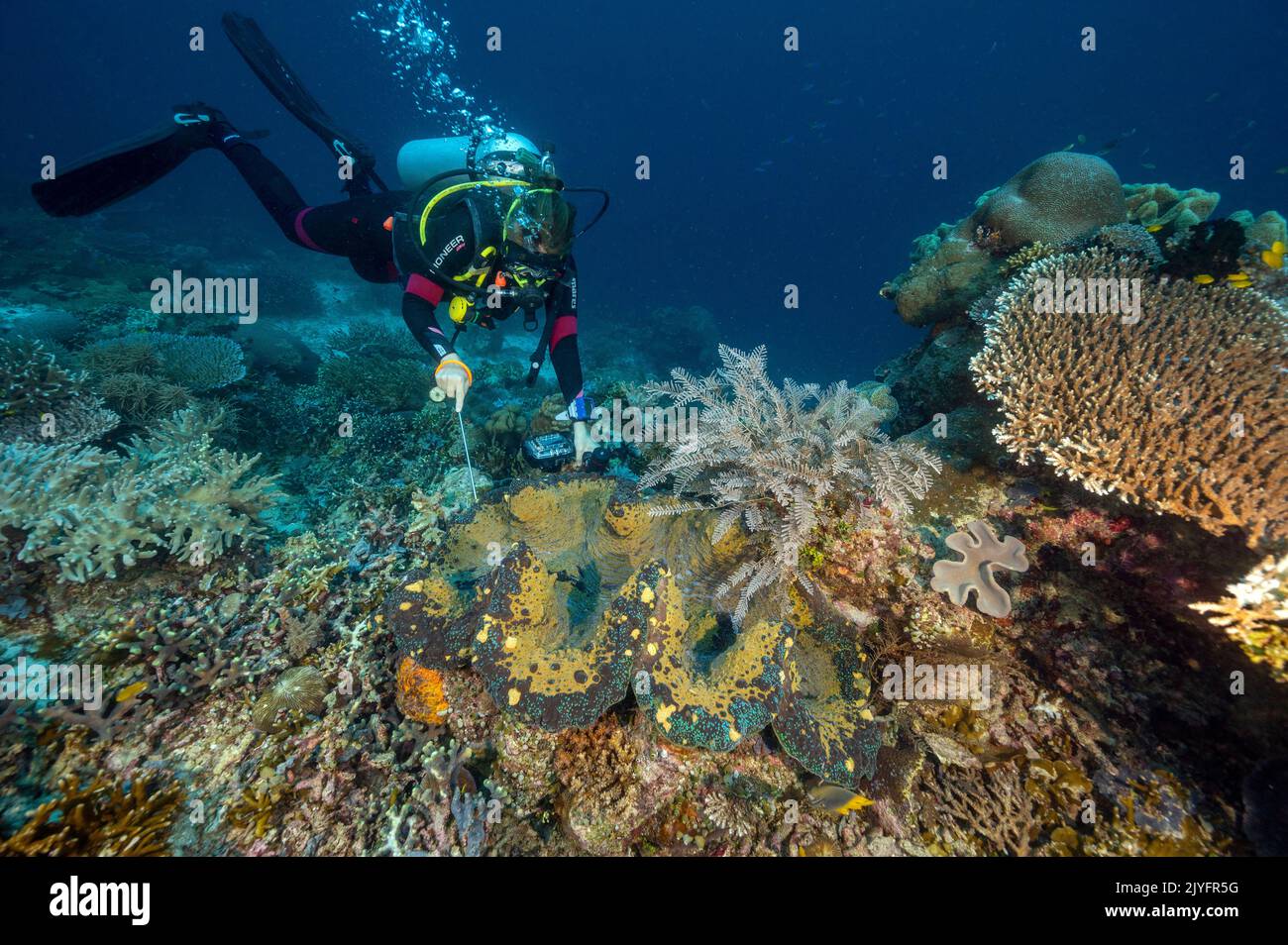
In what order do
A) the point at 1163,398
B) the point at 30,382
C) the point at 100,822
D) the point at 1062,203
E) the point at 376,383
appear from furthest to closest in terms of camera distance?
the point at 376,383 < the point at 1062,203 < the point at 30,382 < the point at 1163,398 < the point at 100,822

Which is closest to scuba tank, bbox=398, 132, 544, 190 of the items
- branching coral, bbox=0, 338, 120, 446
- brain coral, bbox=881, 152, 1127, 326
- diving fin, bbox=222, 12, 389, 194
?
diving fin, bbox=222, 12, 389, 194

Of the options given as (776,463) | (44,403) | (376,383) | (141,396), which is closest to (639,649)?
(776,463)

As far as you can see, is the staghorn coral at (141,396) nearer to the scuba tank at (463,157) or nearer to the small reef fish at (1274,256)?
the scuba tank at (463,157)

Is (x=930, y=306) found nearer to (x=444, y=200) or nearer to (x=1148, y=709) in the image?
(x=1148, y=709)

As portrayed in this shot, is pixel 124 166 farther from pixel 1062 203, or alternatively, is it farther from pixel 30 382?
pixel 1062 203

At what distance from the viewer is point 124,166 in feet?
21.7

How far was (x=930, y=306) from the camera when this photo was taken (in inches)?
245

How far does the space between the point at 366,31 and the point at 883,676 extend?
11920 cm

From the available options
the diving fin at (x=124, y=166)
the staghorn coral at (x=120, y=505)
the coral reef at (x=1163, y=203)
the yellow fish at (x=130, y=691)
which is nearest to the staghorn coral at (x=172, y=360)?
the diving fin at (x=124, y=166)

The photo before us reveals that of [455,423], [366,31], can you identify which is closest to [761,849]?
[455,423]

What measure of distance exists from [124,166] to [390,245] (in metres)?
4.06

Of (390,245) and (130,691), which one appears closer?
(130,691)

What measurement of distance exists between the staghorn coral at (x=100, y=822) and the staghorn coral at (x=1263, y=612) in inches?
→ 208

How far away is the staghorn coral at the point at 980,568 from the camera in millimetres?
2812
